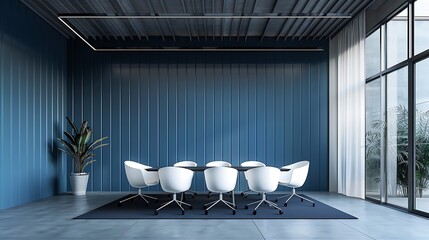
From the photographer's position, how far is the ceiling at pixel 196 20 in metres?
7.31

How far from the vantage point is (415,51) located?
6566 millimetres

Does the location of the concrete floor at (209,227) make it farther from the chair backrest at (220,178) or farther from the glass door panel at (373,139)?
the glass door panel at (373,139)

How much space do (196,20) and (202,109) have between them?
222cm

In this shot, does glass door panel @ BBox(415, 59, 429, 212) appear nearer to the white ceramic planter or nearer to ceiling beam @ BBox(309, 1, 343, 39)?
ceiling beam @ BBox(309, 1, 343, 39)

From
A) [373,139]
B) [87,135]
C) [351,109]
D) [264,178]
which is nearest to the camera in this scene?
[264,178]

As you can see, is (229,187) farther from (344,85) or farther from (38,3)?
(38,3)

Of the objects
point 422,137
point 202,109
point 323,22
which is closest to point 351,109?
point 323,22

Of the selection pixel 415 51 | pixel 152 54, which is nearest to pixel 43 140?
pixel 152 54

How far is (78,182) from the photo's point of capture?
905 centimetres

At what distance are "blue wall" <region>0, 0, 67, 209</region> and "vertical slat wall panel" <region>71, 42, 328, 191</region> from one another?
0.81 metres

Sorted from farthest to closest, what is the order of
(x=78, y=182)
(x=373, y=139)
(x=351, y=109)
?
(x=78, y=182)
(x=351, y=109)
(x=373, y=139)

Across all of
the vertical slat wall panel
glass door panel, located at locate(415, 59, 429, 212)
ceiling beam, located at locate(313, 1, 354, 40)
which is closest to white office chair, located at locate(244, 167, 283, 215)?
glass door panel, located at locate(415, 59, 429, 212)

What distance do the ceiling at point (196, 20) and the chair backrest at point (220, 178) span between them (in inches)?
98.9

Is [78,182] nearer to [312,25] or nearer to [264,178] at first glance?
[264,178]
